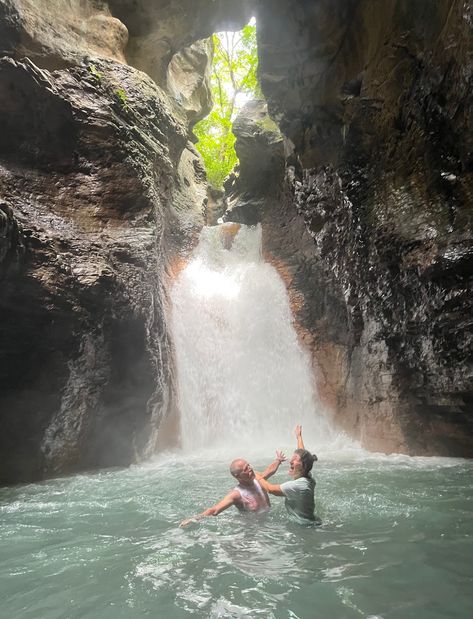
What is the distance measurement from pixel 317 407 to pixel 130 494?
645 centimetres

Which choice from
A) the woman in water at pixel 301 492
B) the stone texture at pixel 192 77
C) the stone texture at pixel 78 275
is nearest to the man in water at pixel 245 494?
the woman in water at pixel 301 492

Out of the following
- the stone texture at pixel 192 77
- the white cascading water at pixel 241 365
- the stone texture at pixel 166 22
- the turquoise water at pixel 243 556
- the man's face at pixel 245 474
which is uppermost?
the stone texture at pixel 192 77

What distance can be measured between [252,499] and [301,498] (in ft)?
2.32

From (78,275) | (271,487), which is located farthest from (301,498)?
(78,275)

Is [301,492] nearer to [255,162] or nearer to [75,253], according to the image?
[75,253]

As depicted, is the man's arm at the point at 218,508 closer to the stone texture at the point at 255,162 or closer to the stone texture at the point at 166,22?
the stone texture at the point at 255,162

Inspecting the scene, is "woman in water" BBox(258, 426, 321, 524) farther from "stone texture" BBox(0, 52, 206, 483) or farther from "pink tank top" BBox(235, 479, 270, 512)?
"stone texture" BBox(0, 52, 206, 483)

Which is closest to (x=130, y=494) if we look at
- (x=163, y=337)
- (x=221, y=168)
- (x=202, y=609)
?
(x=202, y=609)

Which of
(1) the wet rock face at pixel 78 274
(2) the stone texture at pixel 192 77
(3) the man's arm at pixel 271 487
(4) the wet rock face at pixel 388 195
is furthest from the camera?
(2) the stone texture at pixel 192 77

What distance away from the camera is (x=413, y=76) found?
26.9 feet

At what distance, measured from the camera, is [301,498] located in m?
4.57

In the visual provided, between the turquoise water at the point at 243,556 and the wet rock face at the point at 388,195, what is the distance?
2296 millimetres

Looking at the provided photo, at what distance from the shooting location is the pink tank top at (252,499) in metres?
5.02

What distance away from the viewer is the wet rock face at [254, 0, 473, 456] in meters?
7.44
